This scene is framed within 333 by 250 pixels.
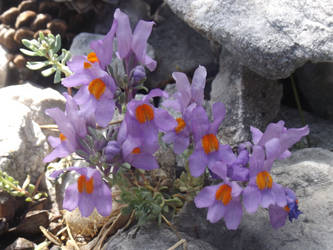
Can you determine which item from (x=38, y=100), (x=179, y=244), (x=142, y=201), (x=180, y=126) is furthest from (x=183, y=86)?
(x=38, y=100)

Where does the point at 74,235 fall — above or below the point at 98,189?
below

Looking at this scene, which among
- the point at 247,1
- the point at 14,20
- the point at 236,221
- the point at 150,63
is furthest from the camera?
the point at 14,20

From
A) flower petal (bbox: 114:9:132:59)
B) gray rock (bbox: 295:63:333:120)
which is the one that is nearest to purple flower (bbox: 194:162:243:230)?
flower petal (bbox: 114:9:132:59)

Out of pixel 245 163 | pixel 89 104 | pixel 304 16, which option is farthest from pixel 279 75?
pixel 89 104

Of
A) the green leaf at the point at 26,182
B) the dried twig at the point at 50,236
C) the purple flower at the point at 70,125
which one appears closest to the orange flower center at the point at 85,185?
the purple flower at the point at 70,125

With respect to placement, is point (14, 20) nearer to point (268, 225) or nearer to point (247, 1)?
point (247, 1)

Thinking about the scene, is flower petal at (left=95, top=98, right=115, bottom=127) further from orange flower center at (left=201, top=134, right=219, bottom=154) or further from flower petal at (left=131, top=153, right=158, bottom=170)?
orange flower center at (left=201, top=134, right=219, bottom=154)

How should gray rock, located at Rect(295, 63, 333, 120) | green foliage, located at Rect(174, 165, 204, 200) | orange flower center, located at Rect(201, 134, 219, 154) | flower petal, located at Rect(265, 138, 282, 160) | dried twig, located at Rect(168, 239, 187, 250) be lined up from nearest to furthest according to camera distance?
flower petal, located at Rect(265, 138, 282, 160) < orange flower center, located at Rect(201, 134, 219, 154) < dried twig, located at Rect(168, 239, 187, 250) < green foliage, located at Rect(174, 165, 204, 200) < gray rock, located at Rect(295, 63, 333, 120)
